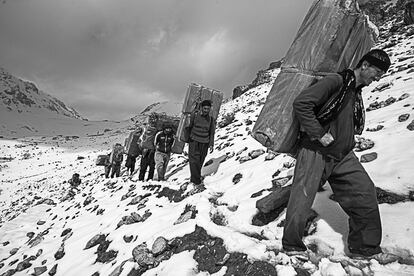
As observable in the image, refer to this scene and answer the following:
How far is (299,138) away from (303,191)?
619 millimetres

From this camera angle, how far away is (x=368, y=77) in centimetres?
288

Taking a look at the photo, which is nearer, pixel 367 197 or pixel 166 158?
pixel 367 197

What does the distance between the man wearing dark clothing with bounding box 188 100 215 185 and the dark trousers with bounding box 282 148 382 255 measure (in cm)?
439

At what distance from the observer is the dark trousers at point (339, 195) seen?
2.92 meters

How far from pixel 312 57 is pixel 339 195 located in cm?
160

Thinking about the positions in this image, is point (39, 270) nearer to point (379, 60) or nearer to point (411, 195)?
point (411, 195)

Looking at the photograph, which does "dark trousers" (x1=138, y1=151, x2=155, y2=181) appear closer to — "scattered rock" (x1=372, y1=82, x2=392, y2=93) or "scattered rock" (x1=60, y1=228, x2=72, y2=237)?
"scattered rock" (x1=60, y1=228, x2=72, y2=237)

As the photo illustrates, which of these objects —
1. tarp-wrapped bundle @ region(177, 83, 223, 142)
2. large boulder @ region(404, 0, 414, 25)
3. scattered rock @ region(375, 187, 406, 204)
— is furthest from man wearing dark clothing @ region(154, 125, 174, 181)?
large boulder @ region(404, 0, 414, 25)

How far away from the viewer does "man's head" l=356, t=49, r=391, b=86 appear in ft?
9.16

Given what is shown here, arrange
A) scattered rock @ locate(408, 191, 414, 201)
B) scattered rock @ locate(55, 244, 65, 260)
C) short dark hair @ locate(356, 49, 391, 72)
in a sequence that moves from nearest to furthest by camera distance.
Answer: short dark hair @ locate(356, 49, 391, 72)
scattered rock @ locate(408, 191, 414, 201)
scattered rock @ locate(55, 244, 65, 260)

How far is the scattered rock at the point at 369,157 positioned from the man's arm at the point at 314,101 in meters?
2.09

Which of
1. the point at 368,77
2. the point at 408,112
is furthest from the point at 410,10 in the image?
the point at 368,77

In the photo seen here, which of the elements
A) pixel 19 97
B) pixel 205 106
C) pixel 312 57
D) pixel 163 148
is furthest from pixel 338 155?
pixel 19 97

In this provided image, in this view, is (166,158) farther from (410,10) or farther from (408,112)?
(410,10)
